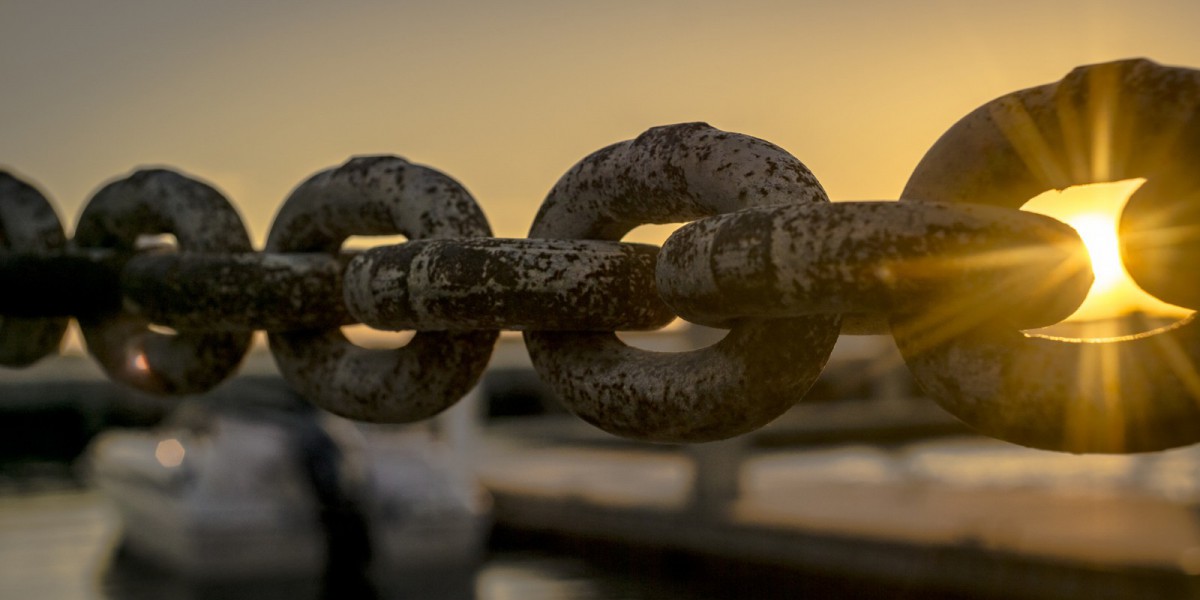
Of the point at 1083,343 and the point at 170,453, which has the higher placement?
the point at 1083,343

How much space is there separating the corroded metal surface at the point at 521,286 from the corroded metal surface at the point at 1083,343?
1.14 feet

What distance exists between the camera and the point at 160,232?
2090 millimetres

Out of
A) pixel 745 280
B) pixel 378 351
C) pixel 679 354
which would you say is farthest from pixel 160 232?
pixel 745 280

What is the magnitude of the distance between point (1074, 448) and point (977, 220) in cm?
25

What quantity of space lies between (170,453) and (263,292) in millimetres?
14638

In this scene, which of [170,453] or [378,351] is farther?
[170,453]

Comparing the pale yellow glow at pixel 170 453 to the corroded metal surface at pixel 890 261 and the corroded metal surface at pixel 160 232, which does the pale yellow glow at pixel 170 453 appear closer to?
the corroded metal surface at pixel 160 232

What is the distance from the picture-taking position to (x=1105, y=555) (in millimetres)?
7473

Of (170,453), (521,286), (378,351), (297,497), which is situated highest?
(521,286)

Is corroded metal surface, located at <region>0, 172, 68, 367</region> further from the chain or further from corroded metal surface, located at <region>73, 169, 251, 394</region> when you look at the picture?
the chain

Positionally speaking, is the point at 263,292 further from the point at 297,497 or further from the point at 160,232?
the point at 297,497

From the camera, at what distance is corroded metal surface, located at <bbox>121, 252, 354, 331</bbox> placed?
69.3 inches

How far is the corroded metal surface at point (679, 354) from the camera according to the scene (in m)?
1.32

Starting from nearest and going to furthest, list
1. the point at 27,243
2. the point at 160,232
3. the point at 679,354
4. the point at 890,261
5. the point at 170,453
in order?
the point at 890,261 → the point at 679,354 → the point at 160,232 → the point at 27,243 → the point at 170,453
